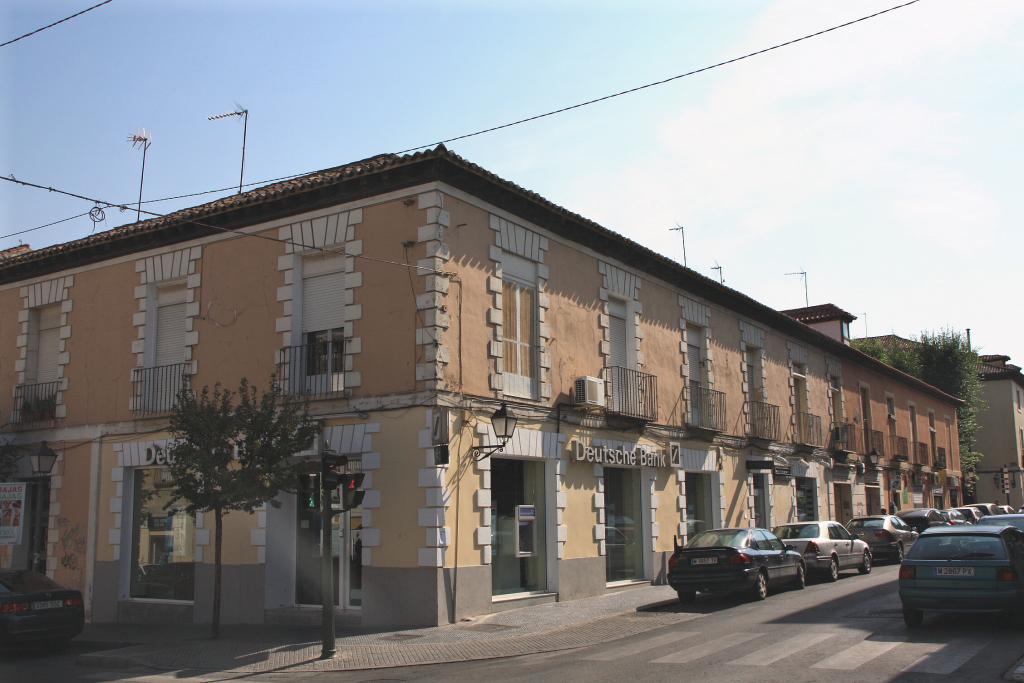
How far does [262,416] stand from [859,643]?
879cm

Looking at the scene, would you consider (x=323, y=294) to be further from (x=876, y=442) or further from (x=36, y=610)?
(x=876, y=442)

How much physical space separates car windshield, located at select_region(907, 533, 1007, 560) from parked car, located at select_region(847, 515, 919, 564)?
12537 mm

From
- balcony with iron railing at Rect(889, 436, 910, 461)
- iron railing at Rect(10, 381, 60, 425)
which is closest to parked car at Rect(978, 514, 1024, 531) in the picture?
balcony with iron railing at Rect(889, 436, 910, 461)

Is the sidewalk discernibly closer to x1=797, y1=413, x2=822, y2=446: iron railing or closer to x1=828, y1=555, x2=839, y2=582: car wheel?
x1=828, y1=555, x2=839, y2=582: car wheel

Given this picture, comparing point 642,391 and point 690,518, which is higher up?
point 642,391

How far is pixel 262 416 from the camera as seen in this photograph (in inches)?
549

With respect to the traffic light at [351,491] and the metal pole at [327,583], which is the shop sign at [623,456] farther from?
the metal pole at [327,583]

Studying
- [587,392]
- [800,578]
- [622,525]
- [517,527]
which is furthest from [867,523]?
[517,527]

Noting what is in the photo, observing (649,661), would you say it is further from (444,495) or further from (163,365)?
(163,365)

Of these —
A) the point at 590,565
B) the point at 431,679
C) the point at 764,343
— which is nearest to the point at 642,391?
the point at 590,565

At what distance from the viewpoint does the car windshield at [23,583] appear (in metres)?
13.4

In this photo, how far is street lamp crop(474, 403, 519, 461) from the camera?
14.8 metres

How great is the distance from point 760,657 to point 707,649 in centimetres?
95

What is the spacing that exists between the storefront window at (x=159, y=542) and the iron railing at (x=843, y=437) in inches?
821
